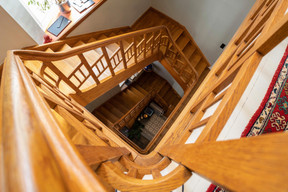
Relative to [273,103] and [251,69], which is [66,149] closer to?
[251,69]

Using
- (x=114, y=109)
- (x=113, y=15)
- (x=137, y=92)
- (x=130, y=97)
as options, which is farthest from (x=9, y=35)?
(x=137, y=92)

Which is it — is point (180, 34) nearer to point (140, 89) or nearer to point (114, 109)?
point (140, 89)

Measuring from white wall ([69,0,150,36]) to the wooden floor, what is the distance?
2.11m

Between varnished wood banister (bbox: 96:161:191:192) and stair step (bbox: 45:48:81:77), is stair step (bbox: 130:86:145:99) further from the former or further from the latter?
varnished wood banister (bbox: 96:161:191:192)

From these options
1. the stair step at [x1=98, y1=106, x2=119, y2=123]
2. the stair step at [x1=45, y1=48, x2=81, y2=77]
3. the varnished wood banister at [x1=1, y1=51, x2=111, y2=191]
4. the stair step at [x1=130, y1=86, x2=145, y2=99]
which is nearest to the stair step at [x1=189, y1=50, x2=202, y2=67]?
the stair step at [x1=130, y1=86, x2=145, y2=99]

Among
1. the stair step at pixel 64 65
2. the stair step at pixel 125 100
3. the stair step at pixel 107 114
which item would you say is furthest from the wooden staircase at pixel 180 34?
the stair step at pixel 64 65

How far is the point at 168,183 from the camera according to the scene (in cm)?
64

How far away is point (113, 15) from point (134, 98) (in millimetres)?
2669

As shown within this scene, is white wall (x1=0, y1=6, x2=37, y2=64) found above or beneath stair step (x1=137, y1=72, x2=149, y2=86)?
above

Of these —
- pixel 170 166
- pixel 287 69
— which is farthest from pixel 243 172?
pixel 170 166

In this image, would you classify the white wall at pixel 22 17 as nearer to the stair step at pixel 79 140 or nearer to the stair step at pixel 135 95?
the stair step at pixel 79 140

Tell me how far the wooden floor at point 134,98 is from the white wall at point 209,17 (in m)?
1.95

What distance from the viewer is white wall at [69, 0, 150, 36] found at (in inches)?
125

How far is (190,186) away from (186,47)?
4.81 m
